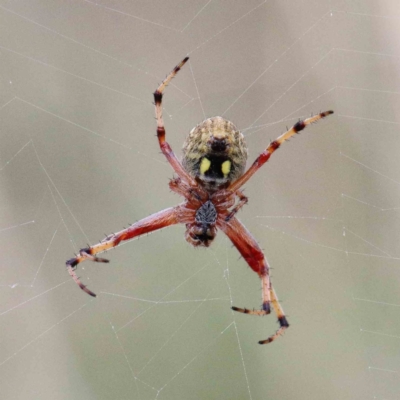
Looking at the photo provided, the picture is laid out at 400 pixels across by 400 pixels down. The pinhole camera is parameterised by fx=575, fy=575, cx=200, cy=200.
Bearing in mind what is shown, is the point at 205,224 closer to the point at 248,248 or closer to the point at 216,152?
the point at 248,248

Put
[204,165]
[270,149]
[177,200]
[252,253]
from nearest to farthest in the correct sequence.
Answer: [204,165]
[270,149]
[252,253]
[177,200]

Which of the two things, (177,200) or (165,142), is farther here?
(177,200)

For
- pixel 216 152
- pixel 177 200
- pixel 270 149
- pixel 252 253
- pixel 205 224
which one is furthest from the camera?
pixel 177 200

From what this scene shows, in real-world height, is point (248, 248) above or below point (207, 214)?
below

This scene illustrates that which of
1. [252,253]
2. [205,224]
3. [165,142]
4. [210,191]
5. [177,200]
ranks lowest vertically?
[252,253]

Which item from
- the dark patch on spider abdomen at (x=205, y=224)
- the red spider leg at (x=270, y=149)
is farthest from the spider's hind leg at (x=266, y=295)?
the red spider leg at (x=270, y=149)

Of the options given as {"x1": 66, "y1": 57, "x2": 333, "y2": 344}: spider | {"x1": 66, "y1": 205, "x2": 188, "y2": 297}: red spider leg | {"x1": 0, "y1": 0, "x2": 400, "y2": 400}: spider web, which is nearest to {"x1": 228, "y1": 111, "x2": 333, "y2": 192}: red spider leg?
{"x1": 66, "y1": 57, "x2": 333, "y2": 344}: spider

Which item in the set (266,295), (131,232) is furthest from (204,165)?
(266,295)
